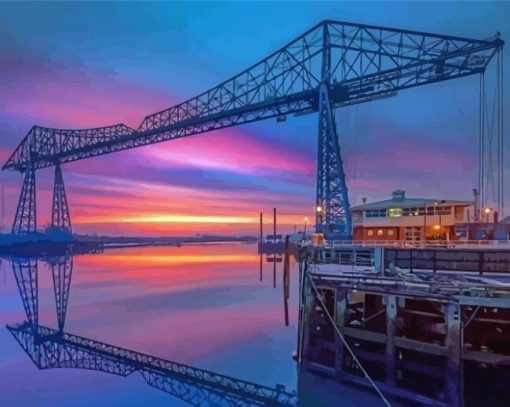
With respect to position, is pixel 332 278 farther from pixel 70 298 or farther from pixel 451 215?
pixel 70 298

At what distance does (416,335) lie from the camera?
10305 millimetres

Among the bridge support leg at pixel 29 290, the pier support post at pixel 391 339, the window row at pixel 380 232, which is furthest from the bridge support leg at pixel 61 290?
the window row at pixel 380 232

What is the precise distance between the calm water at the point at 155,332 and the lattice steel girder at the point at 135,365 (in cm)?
51

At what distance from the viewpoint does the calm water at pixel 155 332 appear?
14.4 metres

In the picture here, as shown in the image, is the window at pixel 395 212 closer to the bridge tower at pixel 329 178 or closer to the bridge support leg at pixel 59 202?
the bridge tower at pixel 329 178

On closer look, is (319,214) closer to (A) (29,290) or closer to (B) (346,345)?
(B) (346,345)

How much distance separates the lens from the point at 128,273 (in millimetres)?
50906

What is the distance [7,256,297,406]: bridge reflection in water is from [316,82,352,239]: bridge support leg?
1387 centimetres

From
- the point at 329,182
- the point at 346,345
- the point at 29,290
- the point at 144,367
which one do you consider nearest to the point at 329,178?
the point at 329,182

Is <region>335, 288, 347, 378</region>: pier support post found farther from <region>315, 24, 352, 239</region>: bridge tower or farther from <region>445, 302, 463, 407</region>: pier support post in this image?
<region>315, 24, 352, 239</region>: bridge tower

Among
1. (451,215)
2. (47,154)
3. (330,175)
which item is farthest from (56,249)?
(451,215)

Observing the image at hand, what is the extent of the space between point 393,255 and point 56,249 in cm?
8273

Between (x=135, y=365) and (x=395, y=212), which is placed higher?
(x=395, y=212)

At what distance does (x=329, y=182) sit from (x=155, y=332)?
15.2 m
